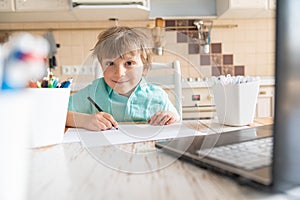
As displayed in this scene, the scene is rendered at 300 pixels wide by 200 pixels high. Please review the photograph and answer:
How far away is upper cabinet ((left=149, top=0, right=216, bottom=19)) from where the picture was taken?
2.61 meters

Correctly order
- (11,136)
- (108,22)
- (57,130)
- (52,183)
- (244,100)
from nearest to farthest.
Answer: (11,136) → (52,183) → (57,130) → (244,100) → (108,22)

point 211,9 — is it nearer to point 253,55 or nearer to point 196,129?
point 253,55

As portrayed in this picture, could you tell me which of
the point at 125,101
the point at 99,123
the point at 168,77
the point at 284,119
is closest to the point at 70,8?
the point at 168,77

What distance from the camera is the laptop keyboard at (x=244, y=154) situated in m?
0.32

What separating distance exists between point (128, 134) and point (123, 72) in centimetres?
52

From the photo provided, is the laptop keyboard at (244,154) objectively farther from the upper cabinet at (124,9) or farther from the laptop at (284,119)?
the upper cabinet at (124,9)

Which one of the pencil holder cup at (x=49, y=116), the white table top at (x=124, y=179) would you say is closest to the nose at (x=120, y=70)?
the pencil holder cup at (x=49, y=116)

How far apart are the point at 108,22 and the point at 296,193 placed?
249cm

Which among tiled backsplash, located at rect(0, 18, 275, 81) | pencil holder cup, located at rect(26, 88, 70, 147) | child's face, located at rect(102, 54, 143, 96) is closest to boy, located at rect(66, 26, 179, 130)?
child's face, located at rect(102, 54, 143, 96)

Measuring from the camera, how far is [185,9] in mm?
2637

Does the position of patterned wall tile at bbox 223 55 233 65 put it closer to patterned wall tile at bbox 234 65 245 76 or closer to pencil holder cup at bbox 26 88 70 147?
patterned wall tile at bbox 234 65 245 76

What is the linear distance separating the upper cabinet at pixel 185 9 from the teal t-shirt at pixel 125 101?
1.51 m

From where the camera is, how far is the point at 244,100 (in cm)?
74

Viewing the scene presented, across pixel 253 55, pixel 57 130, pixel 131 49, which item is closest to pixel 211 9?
pixel 253 55
